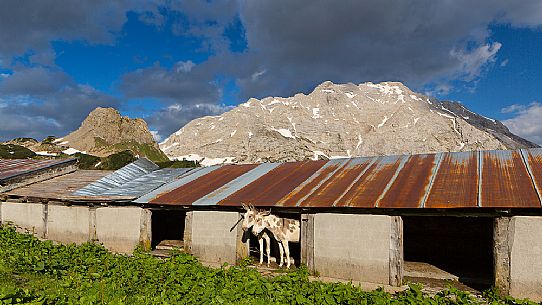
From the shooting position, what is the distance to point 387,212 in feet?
41.2

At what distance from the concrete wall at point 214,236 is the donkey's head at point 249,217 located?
36.9 inches

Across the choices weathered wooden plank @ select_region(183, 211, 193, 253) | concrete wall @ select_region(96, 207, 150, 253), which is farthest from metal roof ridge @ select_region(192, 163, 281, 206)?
concrete wall @ select_region(96, 207, 150, 253)

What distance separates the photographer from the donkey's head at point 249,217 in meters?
14.4

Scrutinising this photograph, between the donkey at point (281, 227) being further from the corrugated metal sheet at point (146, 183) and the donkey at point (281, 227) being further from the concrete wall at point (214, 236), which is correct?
the corrugated metal sheet at point (146, 183)

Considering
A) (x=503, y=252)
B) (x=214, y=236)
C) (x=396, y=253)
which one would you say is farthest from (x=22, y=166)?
(x=503, y=252)

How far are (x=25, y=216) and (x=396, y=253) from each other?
63.2 feet

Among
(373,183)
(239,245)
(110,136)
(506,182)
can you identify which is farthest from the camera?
(110,136)

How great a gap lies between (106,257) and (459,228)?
15394 millimetres

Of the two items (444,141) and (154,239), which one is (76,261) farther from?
(444,141)

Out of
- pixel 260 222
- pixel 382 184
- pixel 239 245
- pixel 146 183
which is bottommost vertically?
pixel 239 245

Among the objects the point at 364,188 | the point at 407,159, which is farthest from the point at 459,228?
the point at 364,188

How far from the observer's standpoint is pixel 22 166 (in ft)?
84.1

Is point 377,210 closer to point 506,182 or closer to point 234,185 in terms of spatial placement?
point 506,182

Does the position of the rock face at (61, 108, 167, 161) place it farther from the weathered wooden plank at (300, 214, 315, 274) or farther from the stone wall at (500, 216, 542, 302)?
the stone wall at (500, 216, 542, 302)
